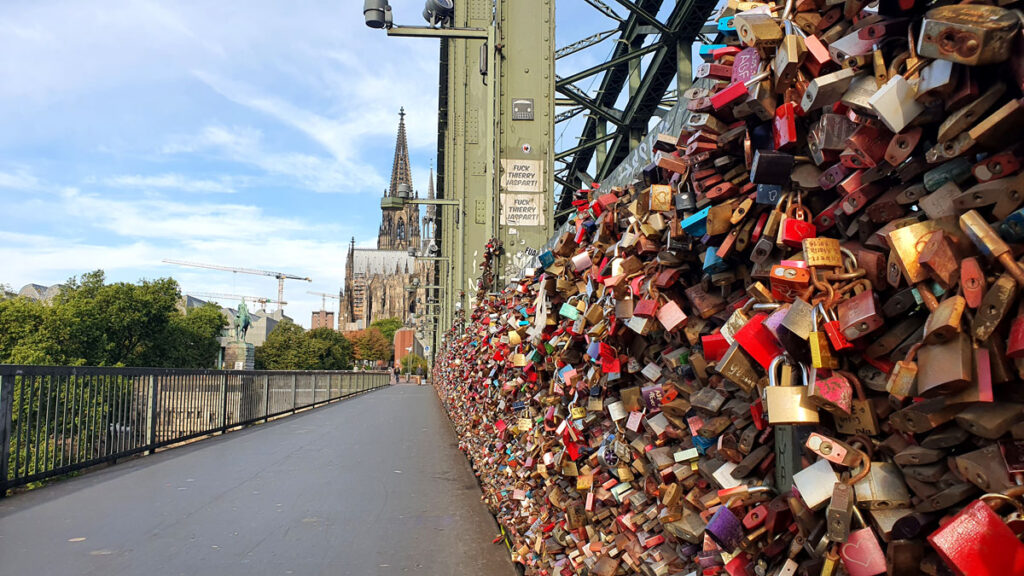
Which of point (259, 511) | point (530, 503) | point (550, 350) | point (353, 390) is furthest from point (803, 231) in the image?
point (353, 390)

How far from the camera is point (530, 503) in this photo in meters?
4.07

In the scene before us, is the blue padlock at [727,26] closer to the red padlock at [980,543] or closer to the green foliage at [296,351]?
the red padlock at [980,543]

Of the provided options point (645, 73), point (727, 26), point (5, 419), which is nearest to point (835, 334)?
point (727, 26)

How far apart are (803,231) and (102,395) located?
34.4ft

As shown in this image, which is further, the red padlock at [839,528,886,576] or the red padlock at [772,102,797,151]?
the red padlock at [772,102,797,151]

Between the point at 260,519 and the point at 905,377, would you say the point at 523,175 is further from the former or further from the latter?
the point at 905,377

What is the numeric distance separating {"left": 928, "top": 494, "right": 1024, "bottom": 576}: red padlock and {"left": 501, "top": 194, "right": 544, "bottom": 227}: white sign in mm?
8344

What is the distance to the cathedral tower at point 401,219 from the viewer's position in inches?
5905

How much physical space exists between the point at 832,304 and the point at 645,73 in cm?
2161

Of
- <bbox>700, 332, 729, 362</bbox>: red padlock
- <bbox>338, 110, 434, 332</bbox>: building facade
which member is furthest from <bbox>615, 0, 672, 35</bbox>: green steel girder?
<bbox>338, 110, 434, 332</bbox>: building facade

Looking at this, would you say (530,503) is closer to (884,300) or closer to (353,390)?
(884,300)

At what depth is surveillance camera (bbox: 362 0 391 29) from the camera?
924 centimetres

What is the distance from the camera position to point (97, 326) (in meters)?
55.9

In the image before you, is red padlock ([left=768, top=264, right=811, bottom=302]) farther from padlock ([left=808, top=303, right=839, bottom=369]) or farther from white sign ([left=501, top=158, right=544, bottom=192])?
white sign ([left=501, top=158, right=544, bottom=192])
